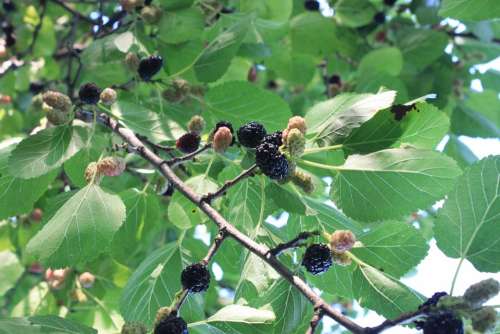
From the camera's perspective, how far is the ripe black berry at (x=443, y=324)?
102 cm

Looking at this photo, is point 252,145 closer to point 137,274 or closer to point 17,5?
point 137,274

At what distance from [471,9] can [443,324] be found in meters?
1.01

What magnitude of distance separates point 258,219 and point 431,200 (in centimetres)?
45

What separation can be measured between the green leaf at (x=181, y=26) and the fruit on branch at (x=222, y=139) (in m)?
0.82

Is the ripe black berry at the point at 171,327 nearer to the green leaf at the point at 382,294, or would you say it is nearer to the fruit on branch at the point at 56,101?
the green leaf at the point at 382,294

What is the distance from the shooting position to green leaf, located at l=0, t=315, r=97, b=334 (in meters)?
1.21

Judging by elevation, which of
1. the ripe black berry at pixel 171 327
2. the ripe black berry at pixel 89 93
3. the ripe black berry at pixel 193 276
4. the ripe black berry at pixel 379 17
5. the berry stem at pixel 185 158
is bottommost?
the ripe black berry at pixel 171 327

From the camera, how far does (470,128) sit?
3.17 meters

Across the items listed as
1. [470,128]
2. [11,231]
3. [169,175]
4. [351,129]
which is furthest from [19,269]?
[470,128]

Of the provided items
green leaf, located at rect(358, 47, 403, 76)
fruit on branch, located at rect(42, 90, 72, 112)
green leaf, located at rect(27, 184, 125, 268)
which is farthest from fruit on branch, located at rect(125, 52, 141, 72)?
green leaf, located at rect(358, 47, 403, 76)

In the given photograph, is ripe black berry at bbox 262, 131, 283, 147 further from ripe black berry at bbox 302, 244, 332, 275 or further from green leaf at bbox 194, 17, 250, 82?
green leaf at bbox 194, 17, 250, 82

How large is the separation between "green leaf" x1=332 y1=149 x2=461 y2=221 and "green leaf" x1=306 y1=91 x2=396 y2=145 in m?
0.07

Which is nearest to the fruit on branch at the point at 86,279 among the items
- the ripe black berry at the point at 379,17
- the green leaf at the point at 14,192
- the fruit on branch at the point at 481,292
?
the green leaf at the point at 14,192

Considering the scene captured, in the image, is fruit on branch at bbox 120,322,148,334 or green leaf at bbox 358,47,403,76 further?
green leaf at bbox 358,47,403,76
